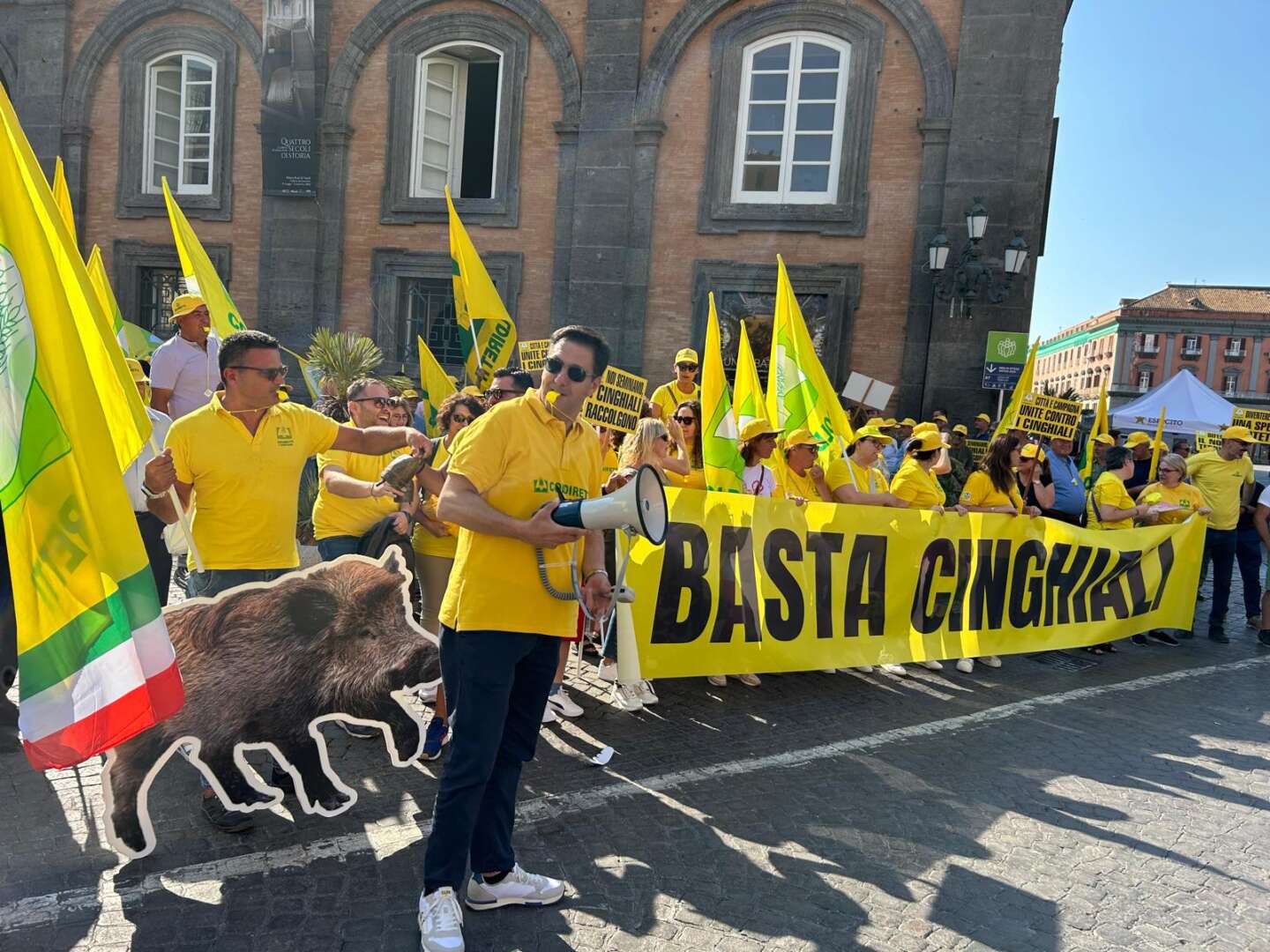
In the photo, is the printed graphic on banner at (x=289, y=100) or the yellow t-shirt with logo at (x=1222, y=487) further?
the printed graphic on banner at (x=289, y=100)

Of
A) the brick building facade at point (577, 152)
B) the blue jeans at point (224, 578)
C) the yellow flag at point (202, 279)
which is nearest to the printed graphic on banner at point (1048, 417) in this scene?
the brick building facade at point (577, 152)

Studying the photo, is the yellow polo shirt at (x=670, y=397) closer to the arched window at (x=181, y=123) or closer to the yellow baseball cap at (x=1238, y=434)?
the yellow baseball cap at (x=1238, y=434)

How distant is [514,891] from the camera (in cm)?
325

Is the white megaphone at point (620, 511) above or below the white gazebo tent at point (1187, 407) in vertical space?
below

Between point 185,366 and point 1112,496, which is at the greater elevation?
point 185,366

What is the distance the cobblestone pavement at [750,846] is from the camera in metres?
3.17

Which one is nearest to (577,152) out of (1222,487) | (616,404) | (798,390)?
(616,404)

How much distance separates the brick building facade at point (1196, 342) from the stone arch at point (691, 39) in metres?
72.3

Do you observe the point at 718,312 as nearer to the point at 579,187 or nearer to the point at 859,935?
the point at 579,187

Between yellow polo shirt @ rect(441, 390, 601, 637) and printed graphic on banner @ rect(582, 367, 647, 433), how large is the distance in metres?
5.21

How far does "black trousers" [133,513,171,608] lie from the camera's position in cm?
517

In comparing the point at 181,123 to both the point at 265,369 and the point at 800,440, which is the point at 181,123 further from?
the point at 265,369

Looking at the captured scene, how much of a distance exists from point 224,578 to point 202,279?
4809mm

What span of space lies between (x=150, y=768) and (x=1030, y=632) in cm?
612
